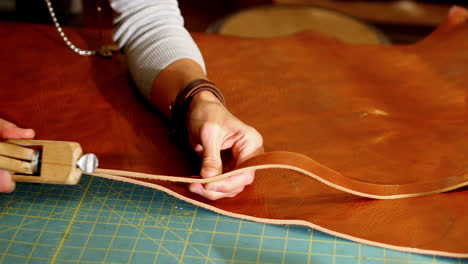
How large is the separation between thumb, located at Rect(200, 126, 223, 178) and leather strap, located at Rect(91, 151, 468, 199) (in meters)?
0.01

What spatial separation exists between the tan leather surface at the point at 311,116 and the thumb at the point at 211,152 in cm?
7

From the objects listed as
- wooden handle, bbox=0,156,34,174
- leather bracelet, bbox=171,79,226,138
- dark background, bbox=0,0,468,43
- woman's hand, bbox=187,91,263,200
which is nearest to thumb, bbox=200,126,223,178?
woman's hand, bbox=187,91,263,200

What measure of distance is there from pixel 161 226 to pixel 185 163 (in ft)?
0.51

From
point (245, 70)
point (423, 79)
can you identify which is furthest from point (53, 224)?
point (423, 79)

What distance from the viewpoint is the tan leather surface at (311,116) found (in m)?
0.84

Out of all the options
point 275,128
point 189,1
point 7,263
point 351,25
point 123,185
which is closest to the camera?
point 7,263

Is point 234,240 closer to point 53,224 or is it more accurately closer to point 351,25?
point 53,224

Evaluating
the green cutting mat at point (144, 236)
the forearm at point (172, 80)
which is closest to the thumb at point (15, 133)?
the green cutting mat at point (144, 236)

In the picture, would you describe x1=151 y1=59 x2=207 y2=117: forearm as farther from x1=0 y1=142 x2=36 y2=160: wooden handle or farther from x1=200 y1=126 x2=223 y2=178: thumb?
x1=0 y1=142 x2=36 y2=160: wooden handle

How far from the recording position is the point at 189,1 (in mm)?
3084

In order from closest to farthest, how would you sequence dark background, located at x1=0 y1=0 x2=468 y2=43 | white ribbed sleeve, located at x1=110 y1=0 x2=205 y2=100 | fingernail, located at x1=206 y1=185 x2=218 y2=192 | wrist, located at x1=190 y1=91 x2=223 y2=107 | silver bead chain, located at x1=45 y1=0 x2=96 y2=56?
fingernail, located at x1=206 y1=185 x2=218 y2=192 → wrist, located at x1=190 y1=91 x2=223 y2=107 → white ribbed sleeve, located at x1=110 y1=0 x2=205 y2=100 → silver bead chain, located at x1=45 y1=0 x2=96 y2=56 → dark background, located at x1=0 y1=0 x2=468 y2=43

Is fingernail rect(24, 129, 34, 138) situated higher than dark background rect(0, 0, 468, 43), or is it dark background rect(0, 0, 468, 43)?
fingernail rect(24, 129, 34, 138)

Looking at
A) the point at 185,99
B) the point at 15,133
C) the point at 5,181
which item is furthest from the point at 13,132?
the point at 185,99

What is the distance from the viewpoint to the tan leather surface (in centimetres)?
84
